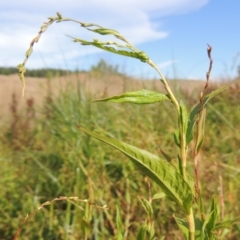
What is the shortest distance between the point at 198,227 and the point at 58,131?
289 centimetres

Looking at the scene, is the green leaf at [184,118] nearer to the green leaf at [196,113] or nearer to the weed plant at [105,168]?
the green leaf at [196,113]

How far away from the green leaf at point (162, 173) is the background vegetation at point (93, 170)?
5.61 ft

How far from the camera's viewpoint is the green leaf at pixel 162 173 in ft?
1.69

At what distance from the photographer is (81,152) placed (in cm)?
313

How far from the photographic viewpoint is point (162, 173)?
0.54 m

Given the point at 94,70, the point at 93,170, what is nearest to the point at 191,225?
the point at 93,170

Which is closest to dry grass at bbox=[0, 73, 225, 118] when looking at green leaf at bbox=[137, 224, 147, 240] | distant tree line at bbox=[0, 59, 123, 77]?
distant tree line at bbox=[0, 59, 123, 77]

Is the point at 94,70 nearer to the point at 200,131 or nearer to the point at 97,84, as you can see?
the point at 97,84

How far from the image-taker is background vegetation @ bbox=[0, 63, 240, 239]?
2.78 metres

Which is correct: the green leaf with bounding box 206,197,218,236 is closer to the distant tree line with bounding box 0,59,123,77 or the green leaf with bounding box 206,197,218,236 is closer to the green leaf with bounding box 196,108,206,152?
the green leaf with bounding box 196,108,206,152

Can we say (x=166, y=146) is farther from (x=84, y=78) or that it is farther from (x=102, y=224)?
(x=84, y=78)

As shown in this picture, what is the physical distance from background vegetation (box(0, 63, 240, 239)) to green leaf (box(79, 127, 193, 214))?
171cm

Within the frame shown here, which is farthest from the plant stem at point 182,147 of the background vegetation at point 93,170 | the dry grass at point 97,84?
the dry grass at point 97,84

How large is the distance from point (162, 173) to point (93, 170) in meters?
2.50
